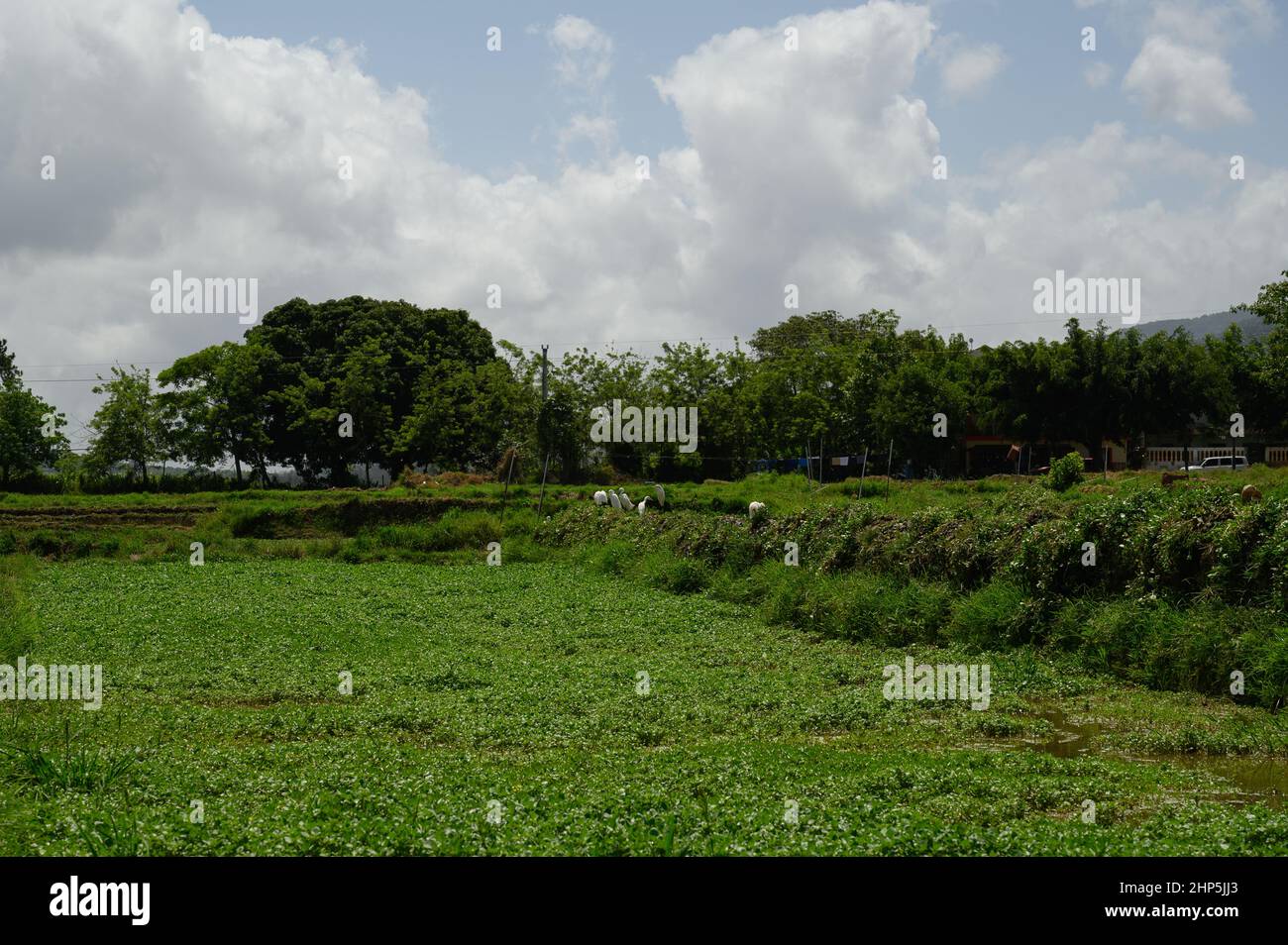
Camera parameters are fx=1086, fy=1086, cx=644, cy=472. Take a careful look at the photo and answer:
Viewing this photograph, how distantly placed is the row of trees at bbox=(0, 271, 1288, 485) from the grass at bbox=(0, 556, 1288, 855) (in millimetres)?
32916

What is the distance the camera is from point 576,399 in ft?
165

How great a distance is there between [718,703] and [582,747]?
2.20 metres

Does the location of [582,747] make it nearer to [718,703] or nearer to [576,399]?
[718,703]

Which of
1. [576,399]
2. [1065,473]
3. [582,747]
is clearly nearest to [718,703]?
[582,747]

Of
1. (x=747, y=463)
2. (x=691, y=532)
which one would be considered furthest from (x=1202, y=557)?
(x=747, y=463)

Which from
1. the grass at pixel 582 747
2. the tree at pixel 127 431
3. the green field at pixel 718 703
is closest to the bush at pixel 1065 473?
the green field at pixel 718 703

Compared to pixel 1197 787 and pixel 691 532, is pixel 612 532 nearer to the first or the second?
pixel 691 532

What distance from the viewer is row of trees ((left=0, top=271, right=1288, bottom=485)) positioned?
4831 cm

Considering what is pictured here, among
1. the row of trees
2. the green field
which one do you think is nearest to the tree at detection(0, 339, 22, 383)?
the row of trees

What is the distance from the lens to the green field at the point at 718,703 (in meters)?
6.68

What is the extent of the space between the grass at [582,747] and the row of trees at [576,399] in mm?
32916

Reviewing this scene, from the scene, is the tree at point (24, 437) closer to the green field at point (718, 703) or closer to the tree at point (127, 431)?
the tree at point (127, 431)
